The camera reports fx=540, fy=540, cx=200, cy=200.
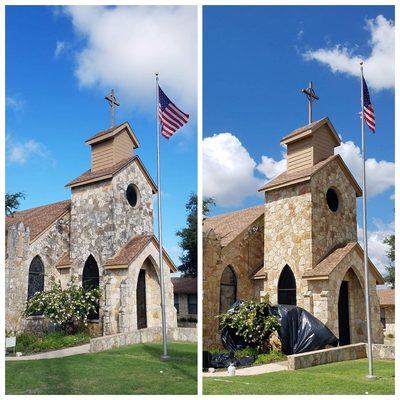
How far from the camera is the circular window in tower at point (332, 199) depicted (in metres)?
17.0

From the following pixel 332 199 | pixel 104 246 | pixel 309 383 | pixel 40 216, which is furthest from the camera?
pixel 40 216

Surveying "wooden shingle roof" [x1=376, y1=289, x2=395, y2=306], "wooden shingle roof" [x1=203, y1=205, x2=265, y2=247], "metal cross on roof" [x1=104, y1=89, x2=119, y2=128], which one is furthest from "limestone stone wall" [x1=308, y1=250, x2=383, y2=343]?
"wooden shingle roof" [x1=376, y1=289, x2=395, y2=306]

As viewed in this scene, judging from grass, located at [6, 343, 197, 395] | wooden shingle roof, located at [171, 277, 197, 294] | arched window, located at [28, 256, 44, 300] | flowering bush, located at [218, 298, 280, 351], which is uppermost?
arched window, located at [28, 256, 44, 300]

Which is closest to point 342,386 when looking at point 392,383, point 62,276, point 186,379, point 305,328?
point 392,383

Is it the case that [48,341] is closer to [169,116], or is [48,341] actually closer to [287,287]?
[287,287]

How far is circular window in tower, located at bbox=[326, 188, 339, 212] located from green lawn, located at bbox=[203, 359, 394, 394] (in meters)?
6.27

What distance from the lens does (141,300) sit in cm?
1723

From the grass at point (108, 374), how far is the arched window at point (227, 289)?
2.90 meters

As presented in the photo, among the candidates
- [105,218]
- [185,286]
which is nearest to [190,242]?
[185,286]

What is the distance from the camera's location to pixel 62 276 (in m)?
17.7

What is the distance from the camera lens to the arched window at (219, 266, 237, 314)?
1609 cm

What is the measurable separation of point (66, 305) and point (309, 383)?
8.93 meters

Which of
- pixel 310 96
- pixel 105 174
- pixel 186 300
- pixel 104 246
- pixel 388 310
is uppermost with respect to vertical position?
pixel 310 96

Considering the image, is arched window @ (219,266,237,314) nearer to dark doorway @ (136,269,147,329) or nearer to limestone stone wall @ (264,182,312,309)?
limestone stone wall @ (264,182,312,309)
